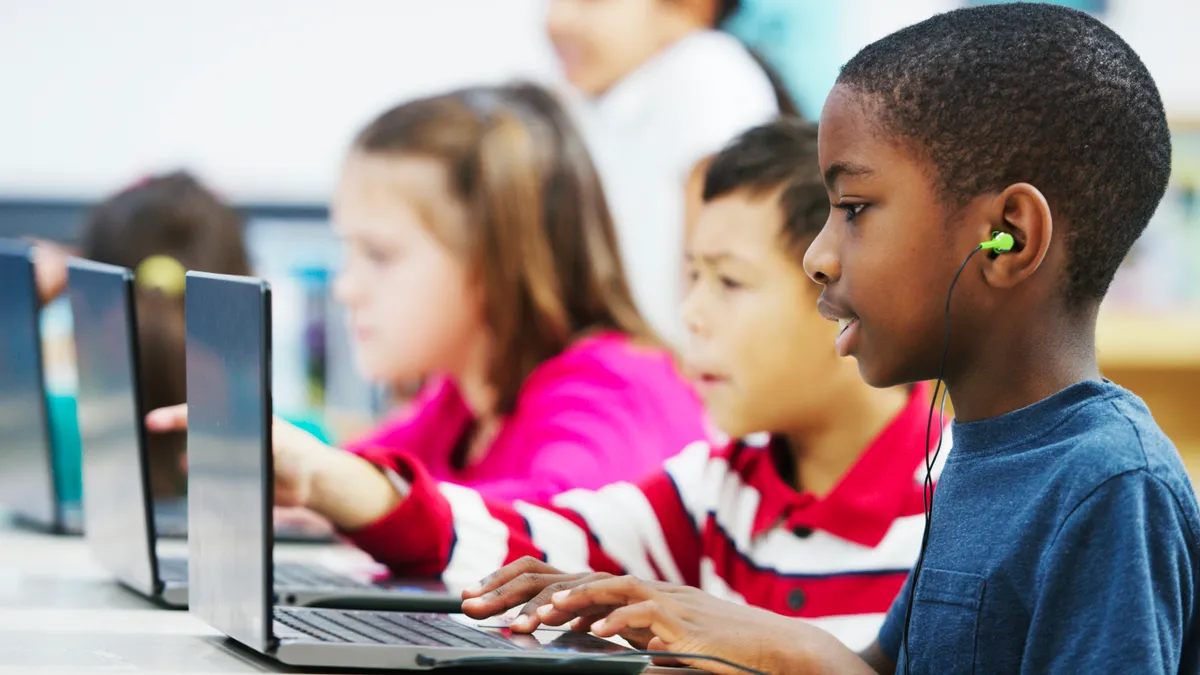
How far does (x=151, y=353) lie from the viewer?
5.83 ft

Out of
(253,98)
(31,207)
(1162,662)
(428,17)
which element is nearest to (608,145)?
(428,17)

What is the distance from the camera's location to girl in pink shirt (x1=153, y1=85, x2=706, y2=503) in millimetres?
1676

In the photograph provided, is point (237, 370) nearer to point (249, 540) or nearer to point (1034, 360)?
point (249, 540)

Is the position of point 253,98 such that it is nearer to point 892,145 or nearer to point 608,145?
point 608,145

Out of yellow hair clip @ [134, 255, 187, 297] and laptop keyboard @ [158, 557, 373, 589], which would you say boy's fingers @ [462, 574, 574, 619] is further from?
yellow hair clip @ [134, 255, 187, 297]

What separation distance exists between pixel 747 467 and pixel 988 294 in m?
0.49

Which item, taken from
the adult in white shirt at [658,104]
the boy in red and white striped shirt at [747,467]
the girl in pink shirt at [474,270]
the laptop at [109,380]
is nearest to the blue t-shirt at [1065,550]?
the boy in red and white striped shirt at [747,467]

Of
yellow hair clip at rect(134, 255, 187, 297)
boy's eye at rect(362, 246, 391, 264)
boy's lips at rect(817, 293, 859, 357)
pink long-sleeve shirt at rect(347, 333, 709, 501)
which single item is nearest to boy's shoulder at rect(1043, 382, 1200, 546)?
boy's lips at rect(817, 293, 859, 357)

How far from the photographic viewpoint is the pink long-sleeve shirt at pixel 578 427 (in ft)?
4.63

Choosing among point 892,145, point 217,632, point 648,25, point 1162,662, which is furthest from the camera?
point 648,25

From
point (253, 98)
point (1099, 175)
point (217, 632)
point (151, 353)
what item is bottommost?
point (217, 632)

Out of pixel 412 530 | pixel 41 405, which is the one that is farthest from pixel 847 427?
pixel 41 405

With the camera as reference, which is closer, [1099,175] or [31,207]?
[1099,175]

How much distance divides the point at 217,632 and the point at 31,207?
1.98m
